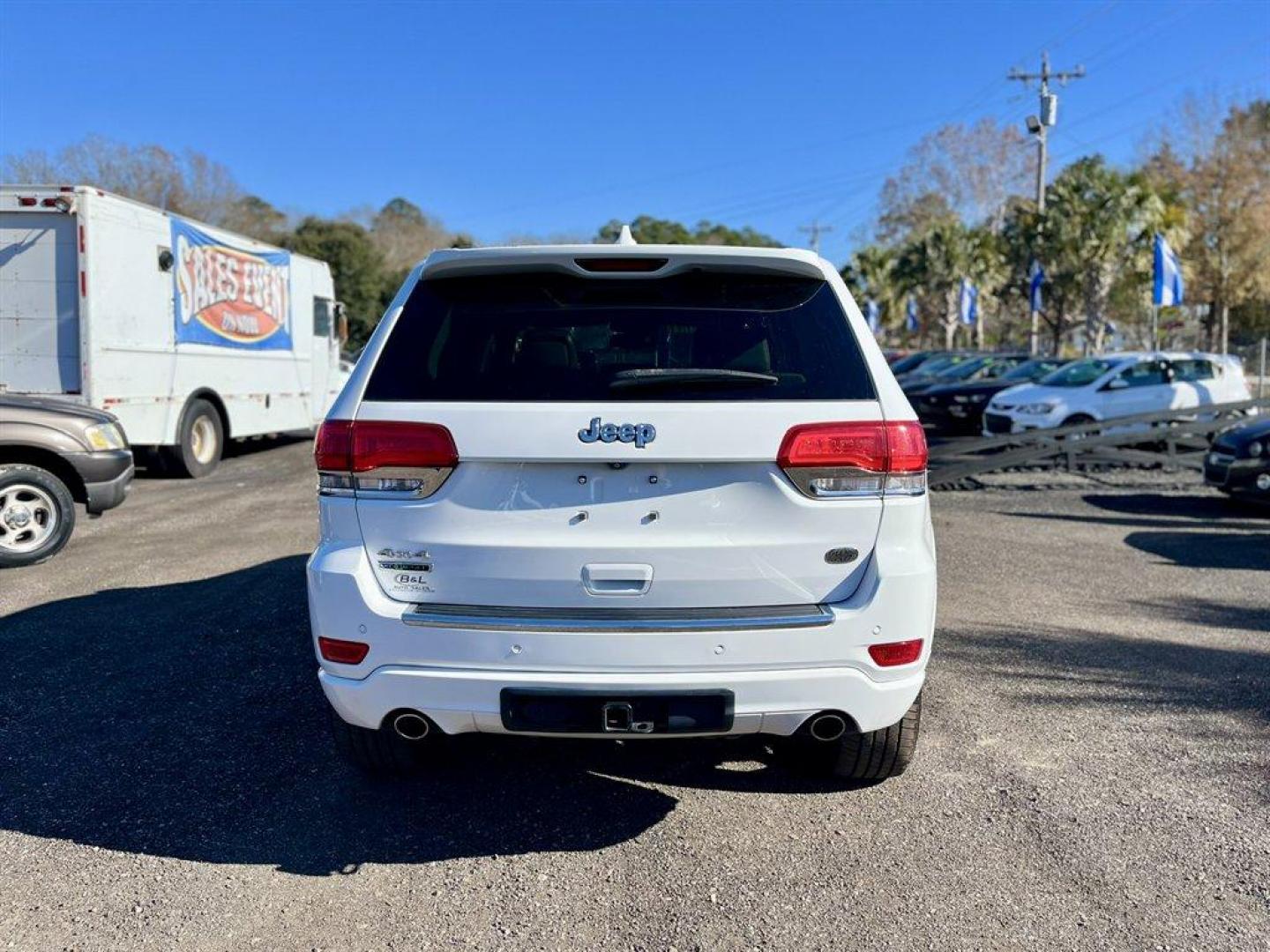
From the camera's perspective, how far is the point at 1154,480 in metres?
13.2

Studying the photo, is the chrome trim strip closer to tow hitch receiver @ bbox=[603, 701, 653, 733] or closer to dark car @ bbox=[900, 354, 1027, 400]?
tow hitch receiver @ bbox=[603, 701, 653, 733]

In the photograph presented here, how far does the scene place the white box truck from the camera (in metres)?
10.5

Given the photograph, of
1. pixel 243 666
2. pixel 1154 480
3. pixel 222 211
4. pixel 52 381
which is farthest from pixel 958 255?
pixel 243 666

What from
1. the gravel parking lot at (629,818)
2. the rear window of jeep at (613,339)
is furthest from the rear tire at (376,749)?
the rear window of jeep at (613,339)

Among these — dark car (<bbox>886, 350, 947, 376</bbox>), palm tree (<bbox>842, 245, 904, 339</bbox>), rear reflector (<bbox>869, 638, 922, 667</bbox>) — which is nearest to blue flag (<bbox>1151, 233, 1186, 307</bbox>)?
dark car (<bbox>886, 350, 947, 376</bbox>)

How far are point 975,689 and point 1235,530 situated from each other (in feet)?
20.6

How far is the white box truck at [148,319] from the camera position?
10.5 metres

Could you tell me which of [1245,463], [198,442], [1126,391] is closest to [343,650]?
[1245,463]

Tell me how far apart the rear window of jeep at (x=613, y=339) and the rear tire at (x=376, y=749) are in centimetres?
126

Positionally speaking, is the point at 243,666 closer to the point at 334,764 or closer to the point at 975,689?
the point at 334,764

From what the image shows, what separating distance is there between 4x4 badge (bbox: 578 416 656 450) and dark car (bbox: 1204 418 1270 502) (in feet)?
31.3

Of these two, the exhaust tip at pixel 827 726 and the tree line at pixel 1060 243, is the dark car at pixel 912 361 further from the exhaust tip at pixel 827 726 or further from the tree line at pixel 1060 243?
the exhaust tip at pixel 827 726

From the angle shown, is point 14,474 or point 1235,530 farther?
point 1235,530

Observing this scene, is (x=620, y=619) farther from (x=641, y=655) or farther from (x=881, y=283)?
(x=881, y=283)
